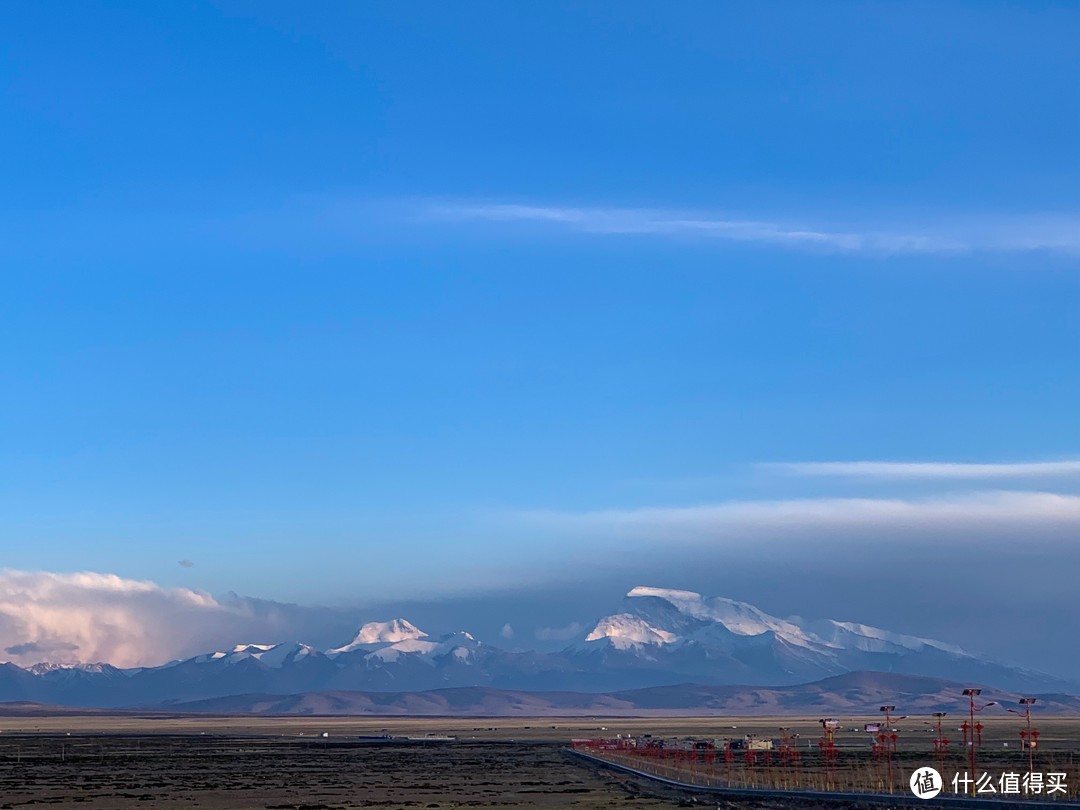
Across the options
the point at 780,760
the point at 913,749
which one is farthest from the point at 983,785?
the point at 913,749

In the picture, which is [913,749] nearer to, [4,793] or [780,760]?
[780,760]

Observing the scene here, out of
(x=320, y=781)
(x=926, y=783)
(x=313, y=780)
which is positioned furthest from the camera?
(x=313, y=780)

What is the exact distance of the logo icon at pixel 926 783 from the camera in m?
48.7

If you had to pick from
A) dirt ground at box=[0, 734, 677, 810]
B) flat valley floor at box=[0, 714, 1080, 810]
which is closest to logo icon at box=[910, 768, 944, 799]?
flat valley floor at box=[0, 714, 1080, 810]

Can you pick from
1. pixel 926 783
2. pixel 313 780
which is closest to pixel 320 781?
pixel 313 780

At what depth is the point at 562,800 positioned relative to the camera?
201 feet

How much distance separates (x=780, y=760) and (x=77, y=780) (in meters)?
45.1

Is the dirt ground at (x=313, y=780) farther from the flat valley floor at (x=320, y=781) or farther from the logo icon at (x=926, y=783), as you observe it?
the logo icon at (x=926, y=783)

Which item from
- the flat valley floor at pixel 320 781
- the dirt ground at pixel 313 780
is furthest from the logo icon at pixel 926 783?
the dirt ground at pixel 313 780

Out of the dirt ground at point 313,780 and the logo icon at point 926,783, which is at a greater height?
the logo icon at point 926,783

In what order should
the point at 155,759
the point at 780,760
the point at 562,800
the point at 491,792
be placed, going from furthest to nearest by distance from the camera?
the point at 155,759
the point at 780,760
the point at 491,792
the point at 562,800

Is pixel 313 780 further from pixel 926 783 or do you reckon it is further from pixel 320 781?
pixel 926 783

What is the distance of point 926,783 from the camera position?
5059 cm

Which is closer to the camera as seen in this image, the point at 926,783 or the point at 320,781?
the point at 926,783
